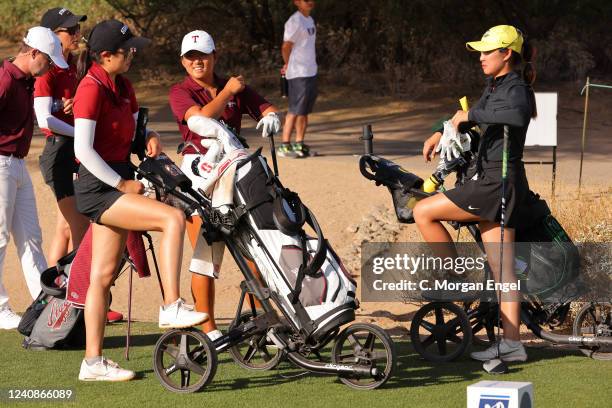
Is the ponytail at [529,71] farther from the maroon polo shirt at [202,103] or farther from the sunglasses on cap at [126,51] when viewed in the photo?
the sunglasses on cap at [126,51]

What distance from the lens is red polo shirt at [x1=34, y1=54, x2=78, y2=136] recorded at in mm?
8758

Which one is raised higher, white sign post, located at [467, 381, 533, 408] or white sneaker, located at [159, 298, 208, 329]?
white sneaker, located at [159, 298, 208, 329]

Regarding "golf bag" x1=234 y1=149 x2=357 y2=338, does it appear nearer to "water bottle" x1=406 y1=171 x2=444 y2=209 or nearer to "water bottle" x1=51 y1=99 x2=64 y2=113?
"water bottle" x1=406 y1=171 x2=444 y2=209

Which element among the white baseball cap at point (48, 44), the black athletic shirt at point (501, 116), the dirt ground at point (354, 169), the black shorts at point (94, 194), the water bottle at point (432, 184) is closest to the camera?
the black shorts at point (94, 194)

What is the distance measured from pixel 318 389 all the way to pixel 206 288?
1130 mm

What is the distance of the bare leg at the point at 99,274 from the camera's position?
6.98 m

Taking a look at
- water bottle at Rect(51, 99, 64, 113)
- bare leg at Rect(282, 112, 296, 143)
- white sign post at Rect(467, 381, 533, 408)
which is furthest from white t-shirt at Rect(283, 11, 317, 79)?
white sign post at Rect(467, 381, 533, 408)

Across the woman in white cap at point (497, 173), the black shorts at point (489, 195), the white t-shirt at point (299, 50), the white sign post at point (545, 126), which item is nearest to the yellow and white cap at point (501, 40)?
the woman in white cap at point (497, 173)

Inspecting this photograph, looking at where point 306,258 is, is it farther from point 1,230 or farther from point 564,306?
point 1,230

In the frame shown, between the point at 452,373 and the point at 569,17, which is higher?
the point at 569,17

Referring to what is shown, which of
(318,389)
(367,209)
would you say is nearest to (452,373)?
(318,389)

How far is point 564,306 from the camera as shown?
7656mm

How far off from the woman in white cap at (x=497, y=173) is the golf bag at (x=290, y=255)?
2.71ft

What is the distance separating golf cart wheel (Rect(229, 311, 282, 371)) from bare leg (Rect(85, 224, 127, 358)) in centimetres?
75
